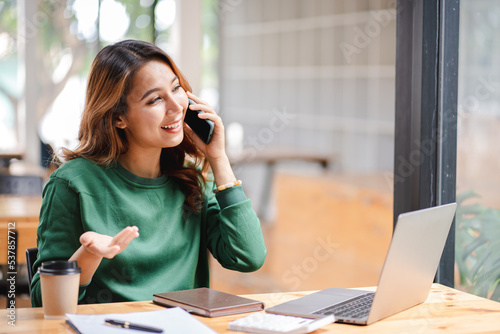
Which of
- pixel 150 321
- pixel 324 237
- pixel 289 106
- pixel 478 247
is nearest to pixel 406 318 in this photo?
pixel 150 321

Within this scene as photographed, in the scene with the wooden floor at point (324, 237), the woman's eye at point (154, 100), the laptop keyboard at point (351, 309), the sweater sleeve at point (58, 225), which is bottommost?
the wooden floor at point (324, 237)

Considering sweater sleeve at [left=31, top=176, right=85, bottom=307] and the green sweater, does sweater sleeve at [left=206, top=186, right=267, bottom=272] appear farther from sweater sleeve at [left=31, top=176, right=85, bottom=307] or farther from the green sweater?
sweater sleeve at [left=31, top=176, right=85, bottom=307]

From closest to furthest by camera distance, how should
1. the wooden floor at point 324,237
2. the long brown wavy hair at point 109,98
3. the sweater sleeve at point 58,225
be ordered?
the sweater sleeve at point 58,225 < the long brown wavy hair at point 109,98 < the wooden floor at point 324,237

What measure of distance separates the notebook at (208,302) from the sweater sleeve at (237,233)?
9.6 inches

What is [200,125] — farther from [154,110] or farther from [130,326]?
[130,326]

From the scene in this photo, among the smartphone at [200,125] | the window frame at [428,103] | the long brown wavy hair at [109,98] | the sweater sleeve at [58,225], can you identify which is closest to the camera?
the sweater sleeve at [58,225]

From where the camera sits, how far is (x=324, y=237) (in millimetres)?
4844

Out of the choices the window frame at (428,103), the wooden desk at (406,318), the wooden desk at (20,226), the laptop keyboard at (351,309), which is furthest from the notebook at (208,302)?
the wooden desk at (20,226)

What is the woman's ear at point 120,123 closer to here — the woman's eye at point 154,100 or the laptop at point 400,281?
the woman's eye at point 154,100

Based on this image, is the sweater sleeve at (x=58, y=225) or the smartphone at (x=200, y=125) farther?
the smartphone at (x=200, y=125)

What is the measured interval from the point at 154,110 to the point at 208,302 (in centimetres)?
51

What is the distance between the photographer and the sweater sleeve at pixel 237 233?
5.17 ft

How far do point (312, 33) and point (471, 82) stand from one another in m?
4.50

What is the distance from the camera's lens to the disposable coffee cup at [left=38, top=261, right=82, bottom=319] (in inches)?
46.2
